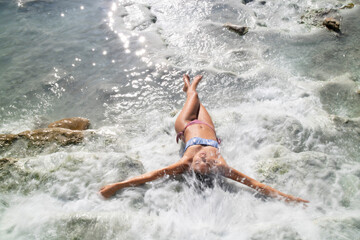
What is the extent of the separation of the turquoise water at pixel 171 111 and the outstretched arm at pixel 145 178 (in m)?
0.13

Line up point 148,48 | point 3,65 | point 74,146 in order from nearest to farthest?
point 74,146 < point 3,65 < point 148,48

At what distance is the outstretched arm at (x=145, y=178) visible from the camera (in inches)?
143

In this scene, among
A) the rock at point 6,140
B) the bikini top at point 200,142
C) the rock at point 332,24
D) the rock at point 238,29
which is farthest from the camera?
the rock at point 238,29

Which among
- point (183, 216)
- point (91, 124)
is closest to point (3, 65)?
point (91, 124)

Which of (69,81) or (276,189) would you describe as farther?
(69,81)

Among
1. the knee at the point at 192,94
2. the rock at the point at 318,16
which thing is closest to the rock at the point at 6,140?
the knee at the point at 192,94

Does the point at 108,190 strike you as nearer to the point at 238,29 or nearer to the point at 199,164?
the point at 199,164

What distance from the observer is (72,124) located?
16.9ft

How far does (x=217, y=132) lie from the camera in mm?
5004

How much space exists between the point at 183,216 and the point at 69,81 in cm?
456

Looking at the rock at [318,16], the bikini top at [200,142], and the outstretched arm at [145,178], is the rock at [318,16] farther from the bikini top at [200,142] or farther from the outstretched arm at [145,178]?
the outstretched arm at [145,178]

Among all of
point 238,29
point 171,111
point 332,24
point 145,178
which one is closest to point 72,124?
point 171,111

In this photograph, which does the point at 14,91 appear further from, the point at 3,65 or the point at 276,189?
the point at 276,189

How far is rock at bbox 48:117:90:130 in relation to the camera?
5.10 meters
